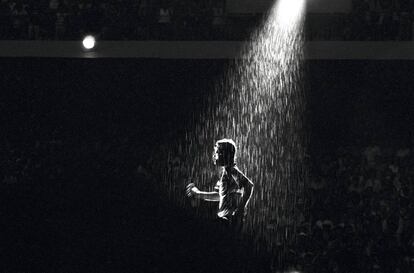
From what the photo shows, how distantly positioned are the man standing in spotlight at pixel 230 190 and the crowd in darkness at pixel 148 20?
7567 mm

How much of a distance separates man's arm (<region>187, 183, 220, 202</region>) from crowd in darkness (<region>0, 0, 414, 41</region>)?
757 cm

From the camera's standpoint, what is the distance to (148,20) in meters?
14.7

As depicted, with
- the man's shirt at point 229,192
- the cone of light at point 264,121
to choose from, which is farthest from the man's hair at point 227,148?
the cone of light at point 264,121

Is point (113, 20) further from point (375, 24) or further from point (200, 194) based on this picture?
point (200, 194)

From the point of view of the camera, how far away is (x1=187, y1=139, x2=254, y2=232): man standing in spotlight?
7008 mm

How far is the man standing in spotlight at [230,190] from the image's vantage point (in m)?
7.01

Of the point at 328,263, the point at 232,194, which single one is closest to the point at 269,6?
the point at 328,263

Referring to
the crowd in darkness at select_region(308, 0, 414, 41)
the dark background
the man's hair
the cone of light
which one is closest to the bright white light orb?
the dark background

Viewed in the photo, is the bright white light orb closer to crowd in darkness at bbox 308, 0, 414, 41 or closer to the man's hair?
crowd in darkness at bbox 308, 0, 414, 41

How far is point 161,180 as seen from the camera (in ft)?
43.1

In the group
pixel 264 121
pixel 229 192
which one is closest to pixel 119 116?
pixel 264 121

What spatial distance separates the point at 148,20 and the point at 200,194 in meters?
8.17

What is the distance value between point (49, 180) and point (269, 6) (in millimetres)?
5417

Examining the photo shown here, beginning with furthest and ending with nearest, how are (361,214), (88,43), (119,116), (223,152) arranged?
A: (119,116)
(88,43)
(361,214)
(223,152)
